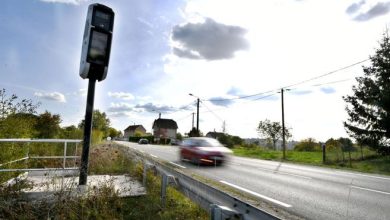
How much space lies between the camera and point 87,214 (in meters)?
5.20

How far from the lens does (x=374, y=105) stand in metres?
24.0

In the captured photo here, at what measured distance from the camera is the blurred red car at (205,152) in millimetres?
16141

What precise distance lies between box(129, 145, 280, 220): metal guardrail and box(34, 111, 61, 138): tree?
19.9 m

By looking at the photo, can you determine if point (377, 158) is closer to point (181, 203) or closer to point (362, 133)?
point (362, 133)

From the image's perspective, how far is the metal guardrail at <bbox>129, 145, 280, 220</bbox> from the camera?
3.08 metres

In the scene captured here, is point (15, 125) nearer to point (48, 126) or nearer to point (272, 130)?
point (48, 126)

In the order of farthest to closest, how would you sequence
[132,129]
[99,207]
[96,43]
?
[132,129], [96,43], [99,207]

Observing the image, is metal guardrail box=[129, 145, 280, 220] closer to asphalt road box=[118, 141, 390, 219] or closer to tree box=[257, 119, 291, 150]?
asphalt road box=[118, 141, 390, 219]

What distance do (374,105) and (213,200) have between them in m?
24.1

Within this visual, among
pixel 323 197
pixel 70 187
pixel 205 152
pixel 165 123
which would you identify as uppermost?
pixel 165 123

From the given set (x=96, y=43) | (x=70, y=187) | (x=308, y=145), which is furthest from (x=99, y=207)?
(x=308, y=145)

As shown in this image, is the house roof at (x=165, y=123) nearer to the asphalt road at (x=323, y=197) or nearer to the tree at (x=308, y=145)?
the tree at (x=308, y=145)

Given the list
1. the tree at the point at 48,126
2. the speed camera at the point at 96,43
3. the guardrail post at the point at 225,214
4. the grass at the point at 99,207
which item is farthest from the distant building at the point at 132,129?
the guardrail post at the point at 225,214

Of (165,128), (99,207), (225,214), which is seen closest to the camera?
(225,214)
